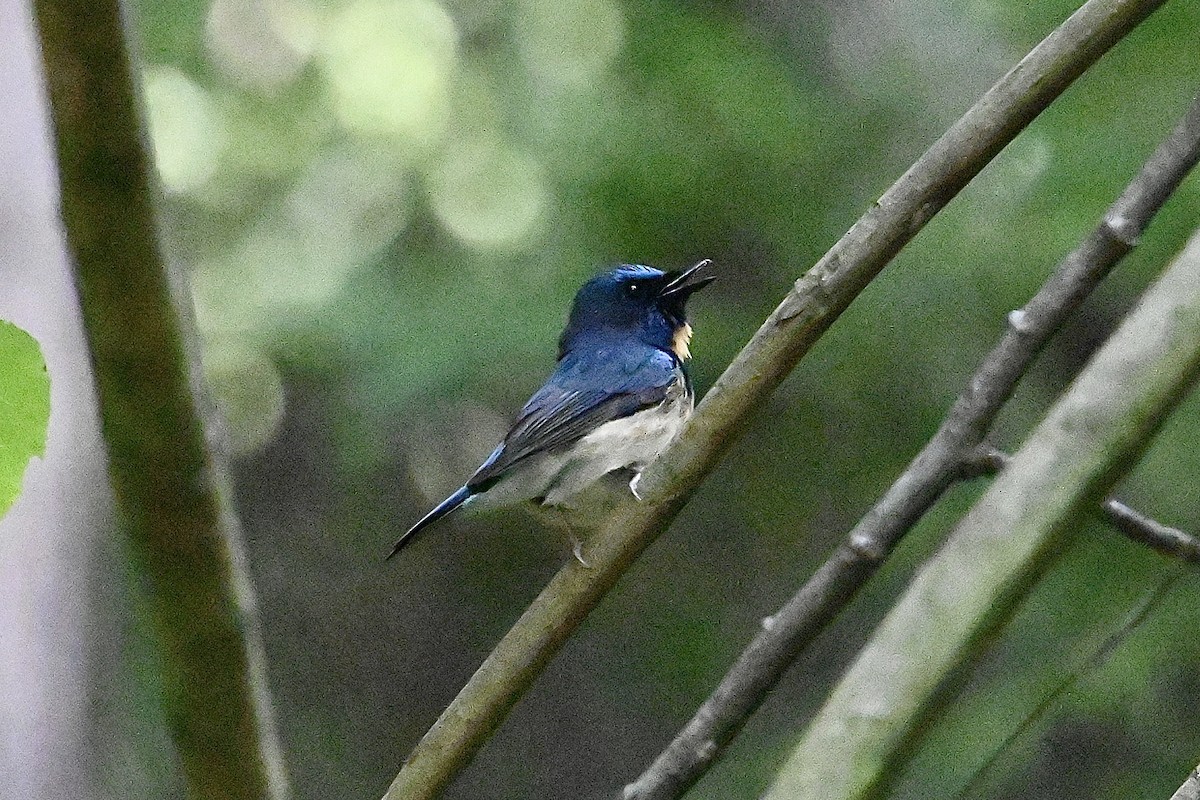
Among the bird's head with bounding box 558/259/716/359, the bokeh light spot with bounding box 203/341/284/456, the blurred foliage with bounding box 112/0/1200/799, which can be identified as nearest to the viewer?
the blurred foliage with bounding box 112/0/1200/799

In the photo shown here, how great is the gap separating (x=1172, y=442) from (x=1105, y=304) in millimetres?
819

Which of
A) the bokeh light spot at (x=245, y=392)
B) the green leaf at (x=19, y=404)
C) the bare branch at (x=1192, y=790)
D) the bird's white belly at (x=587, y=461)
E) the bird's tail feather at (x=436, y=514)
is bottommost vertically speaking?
the bokeh light spot at (x=245, y=392)

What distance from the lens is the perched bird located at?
11.4 ft

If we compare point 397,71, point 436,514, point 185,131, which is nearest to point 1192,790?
point 436,514

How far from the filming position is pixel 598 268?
4086 millimetres

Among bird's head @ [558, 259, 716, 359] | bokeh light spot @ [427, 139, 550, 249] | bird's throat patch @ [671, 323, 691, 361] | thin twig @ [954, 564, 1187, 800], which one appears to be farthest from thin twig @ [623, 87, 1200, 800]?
bokeh light spot @ [427, 139, 550, 249]

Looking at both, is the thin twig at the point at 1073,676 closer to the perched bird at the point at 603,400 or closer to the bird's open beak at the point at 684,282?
the perched bird at the point at 603,400

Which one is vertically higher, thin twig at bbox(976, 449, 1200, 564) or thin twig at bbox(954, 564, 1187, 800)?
thin twig at bbox(976, 449, 1200, 564)

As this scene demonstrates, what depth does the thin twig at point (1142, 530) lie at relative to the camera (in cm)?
214

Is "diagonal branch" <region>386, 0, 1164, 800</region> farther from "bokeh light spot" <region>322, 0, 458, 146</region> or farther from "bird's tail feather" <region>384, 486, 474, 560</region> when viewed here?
"bokeh light spot" <region>322, 0, 458, 146</region>

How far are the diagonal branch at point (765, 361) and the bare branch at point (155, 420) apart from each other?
0.28 m

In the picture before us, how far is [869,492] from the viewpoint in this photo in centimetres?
397

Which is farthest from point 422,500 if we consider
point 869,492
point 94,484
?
point 869,492

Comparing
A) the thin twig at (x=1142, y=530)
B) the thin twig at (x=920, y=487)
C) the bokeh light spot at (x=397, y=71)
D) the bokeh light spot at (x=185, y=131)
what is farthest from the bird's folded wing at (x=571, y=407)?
the bokeh light spot at (x=185, y=131)
